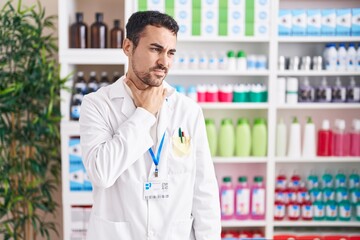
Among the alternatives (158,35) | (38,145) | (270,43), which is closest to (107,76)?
(38,145)

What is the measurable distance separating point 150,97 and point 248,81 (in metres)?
2.47

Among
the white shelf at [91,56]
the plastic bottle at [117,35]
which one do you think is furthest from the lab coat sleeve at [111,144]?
the plastic bottle at [117,35]

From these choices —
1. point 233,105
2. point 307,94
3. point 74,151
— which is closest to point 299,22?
point 307,94

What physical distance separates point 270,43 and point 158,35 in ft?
7.31

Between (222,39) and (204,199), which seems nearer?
(204,199)

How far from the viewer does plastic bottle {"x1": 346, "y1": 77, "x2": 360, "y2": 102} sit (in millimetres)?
3816

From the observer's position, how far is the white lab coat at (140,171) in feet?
5.26

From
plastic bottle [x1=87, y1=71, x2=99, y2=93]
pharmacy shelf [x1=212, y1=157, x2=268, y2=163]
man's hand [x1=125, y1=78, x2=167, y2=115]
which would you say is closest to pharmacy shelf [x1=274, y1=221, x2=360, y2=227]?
pharmacy shelf [x1=212, y1=157, x2=268, y2=163]

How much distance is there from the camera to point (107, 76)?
371 cm

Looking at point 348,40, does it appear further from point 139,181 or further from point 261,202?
point 139,181

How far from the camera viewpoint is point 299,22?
12.3 ft

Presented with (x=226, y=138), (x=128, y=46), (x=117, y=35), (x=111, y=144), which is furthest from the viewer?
(x=226, y=138)

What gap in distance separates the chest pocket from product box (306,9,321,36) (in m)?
2.38

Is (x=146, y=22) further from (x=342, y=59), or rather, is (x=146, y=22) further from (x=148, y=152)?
(x=342, y=59)
